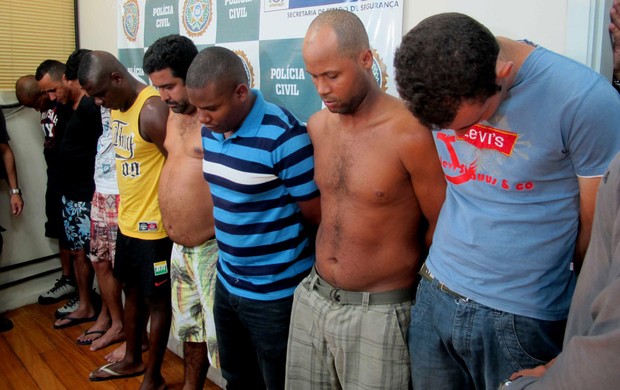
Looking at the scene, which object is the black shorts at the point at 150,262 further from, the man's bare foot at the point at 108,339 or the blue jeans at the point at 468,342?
the blue jeans at the point at 468,342

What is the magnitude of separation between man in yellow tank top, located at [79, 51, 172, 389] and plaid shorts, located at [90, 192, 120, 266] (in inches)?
12.1

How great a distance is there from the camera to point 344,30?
58.2 inches

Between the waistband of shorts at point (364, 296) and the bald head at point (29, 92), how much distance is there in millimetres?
2722

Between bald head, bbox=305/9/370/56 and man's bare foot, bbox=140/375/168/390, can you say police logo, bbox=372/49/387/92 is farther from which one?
man's bare foot, bbox=140/375/168/390

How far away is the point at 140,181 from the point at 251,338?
1.01 m

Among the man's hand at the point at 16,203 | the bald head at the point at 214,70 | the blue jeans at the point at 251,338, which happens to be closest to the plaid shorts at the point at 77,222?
the man's hand at the point at 16,203

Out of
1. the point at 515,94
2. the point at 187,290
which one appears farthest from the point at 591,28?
the point at 187,290

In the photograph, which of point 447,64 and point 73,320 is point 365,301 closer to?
point 447,64

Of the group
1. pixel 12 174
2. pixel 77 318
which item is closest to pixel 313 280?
pixel 77 318

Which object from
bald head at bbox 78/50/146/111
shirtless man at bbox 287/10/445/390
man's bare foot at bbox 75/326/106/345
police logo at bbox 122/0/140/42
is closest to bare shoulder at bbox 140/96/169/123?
bald head at bbox 78/50/146/111

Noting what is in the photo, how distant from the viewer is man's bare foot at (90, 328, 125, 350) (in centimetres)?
307

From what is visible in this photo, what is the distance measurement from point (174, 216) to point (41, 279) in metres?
2.28

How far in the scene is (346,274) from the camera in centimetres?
156

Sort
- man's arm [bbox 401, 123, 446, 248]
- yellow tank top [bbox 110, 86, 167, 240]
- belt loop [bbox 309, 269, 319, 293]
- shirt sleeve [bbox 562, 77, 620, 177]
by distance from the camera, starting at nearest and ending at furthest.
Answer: shirt sleeve [bbox 562, 77, 620, 177]
man's arm [bbox 401, 123, 446, 248]
belt loop [bbox 309, 269, 319, 293]
yellow tank top [bbox 110, 86, 167, 240]
